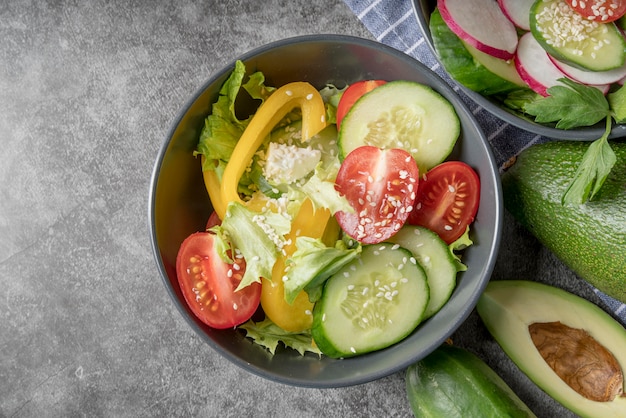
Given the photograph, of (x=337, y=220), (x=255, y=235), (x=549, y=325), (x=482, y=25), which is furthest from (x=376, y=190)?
(x=549, y=325)

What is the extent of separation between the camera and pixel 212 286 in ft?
4.10

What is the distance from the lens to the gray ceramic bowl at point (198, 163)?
123 cm

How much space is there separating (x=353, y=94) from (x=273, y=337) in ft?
1.48

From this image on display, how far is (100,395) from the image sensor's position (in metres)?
1.49

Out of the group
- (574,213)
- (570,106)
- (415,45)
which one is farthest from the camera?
(415,45)

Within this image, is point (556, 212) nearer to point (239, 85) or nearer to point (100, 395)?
point (239, 85)

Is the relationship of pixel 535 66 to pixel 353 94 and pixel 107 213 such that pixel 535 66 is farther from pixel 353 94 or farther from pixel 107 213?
pixel 107 213

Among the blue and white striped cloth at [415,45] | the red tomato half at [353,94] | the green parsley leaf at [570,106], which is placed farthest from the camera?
the blue and white striped cloth at [415,45]

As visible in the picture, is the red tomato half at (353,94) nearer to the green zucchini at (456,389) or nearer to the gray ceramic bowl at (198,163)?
the gray ceramic bowl at (198,163)

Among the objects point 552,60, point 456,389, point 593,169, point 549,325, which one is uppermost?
point 552,60

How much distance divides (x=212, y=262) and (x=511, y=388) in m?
0.65

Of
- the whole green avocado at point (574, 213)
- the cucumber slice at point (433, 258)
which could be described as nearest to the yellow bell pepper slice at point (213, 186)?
the cucumber slice at point (433, 258)

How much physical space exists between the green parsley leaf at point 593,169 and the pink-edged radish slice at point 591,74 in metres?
0.06

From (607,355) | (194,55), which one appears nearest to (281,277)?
(194,55)
